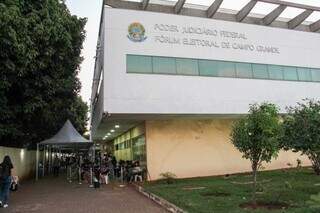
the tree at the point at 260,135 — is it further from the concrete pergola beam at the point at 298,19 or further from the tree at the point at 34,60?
the concrete pergola beam at the point at 298,19

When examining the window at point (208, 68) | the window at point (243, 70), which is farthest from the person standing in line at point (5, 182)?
the window at point (243, 70)

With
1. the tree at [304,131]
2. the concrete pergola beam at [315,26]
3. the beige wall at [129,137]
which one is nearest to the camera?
the tree at [304,131]

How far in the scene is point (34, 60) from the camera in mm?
14211

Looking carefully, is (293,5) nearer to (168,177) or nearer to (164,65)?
(164,65)

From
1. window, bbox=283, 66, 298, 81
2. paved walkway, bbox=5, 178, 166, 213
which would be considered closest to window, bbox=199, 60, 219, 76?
window, bbox=283, 66, 298, 81

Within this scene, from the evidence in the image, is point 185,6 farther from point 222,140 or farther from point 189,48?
point 222,140

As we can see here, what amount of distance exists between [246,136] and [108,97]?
29.7ft

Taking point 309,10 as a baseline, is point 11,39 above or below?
below

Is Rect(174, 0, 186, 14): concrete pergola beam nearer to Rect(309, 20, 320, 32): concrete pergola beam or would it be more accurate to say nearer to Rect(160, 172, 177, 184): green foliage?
Rect(160, 172, 177, 184): green foliage

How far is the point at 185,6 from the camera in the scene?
21.5 m

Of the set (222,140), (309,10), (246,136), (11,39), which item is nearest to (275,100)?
(222,140)

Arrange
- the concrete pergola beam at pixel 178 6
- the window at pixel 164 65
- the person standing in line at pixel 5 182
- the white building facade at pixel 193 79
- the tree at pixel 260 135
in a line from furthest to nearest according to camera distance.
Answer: the concrete pergola beam at pixel 178 6, the window at pixel 164 65, the white building facade at pixel 193 79, the person standing in line at pixel 5 182, the tree at pixel 260 135

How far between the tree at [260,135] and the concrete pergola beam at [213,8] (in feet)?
36.3

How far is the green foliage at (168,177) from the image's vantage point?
61.7 feet
